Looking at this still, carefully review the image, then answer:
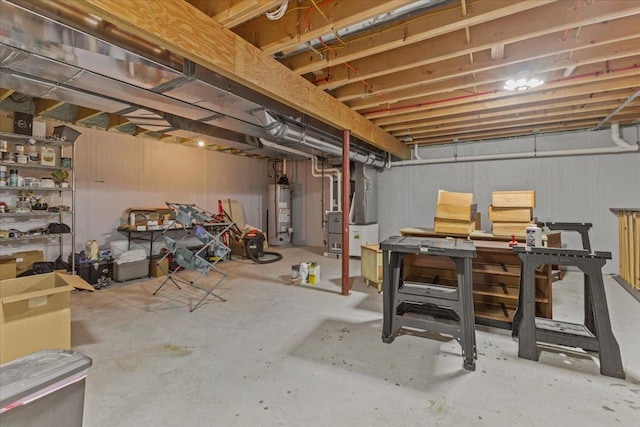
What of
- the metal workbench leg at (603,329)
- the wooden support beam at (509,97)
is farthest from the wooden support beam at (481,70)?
the metal workbench leg at (603,329)

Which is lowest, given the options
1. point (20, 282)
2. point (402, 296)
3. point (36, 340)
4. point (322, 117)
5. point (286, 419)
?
point (286, 419)

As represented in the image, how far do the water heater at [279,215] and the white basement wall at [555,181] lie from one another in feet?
10.8

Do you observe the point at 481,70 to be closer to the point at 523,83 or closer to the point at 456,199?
the point at 523,83

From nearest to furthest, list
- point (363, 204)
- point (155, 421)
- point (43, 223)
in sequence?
point (155, 421) → point (43, 223) → point (363, 204)

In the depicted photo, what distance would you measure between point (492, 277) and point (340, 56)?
271 centimetres

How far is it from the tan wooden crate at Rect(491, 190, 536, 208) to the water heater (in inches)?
215

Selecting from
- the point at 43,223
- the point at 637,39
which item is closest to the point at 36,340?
the point at 43,223

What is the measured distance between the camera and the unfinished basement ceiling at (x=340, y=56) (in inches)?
76.1

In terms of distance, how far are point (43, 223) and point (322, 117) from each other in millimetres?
4257

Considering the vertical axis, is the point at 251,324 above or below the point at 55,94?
below

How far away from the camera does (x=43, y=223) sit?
4.20 meters

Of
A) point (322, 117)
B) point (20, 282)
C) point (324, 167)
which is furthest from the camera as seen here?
point (324, 167)

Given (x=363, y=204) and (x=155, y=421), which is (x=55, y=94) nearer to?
(x=155, y=421)

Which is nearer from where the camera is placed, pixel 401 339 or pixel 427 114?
pixel 401 339
